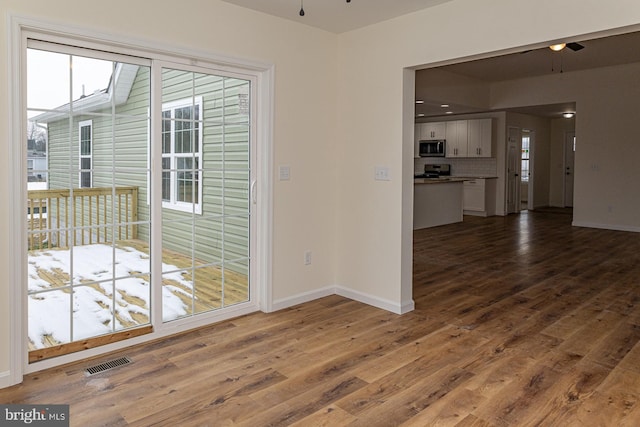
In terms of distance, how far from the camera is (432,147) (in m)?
11.9

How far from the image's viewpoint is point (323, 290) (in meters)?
4.52

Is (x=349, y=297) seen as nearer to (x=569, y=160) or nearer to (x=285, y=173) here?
(x=285, y=173)

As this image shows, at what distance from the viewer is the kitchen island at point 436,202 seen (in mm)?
8859

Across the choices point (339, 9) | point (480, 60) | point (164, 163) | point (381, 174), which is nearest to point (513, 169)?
point (480, 60)

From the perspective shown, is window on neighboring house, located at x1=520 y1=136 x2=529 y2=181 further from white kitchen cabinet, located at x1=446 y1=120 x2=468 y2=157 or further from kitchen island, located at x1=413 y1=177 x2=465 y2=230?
kitchen island, located at x1=413 y1=177 x2=465 y2=230

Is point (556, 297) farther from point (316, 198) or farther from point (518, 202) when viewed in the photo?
point (518, 202)

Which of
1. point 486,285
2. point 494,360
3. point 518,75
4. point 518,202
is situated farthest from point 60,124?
point 518,202

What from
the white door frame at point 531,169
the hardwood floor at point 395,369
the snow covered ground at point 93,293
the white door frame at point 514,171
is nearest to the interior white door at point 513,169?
the white door frame at point 514,171

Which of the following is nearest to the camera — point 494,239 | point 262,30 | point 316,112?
point 262,30

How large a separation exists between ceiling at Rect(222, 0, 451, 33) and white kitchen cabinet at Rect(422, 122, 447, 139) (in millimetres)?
8157

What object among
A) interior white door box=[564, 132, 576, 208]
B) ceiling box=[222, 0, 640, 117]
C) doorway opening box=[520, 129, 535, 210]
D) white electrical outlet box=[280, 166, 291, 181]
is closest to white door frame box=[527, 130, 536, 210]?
doorway opening box=[520, 129, 535, 210]

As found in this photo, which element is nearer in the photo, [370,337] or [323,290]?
[370,337]

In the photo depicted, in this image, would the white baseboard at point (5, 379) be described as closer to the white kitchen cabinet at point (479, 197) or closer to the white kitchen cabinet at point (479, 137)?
the white kitchen cabinet at point (479, 197)

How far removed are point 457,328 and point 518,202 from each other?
9100 mm
